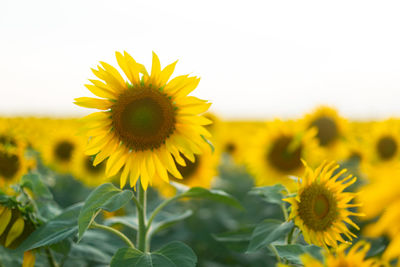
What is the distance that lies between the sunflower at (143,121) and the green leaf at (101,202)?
0.13 meters

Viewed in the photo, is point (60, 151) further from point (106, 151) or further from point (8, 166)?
point (106, 151)

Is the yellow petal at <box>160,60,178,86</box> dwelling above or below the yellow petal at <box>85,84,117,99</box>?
above

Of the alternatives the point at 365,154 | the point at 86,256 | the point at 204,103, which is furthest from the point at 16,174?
the point at 365,154

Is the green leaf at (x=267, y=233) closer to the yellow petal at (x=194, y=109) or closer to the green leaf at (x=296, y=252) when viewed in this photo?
the green leaf at (x=296, y=252)

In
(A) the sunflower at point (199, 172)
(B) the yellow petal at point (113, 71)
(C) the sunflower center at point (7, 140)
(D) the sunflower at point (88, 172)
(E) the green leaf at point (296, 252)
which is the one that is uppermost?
(B) the yellow petal at point (113, 71)

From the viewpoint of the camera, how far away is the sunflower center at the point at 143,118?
2.40m

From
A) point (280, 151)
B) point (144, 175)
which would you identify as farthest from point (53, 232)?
point (280, 151)

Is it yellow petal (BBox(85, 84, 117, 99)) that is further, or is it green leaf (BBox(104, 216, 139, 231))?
green leaf (BBox(104, 216, 139, 231))

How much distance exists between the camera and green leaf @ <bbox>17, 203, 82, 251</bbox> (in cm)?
207

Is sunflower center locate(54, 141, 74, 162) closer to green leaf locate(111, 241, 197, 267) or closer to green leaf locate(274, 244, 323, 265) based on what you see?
green leaf locate(111, 241, 197, 267)

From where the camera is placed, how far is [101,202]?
207 centimetres

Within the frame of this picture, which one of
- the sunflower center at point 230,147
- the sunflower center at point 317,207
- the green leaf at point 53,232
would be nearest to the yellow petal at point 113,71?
the green leaf at point 53,232

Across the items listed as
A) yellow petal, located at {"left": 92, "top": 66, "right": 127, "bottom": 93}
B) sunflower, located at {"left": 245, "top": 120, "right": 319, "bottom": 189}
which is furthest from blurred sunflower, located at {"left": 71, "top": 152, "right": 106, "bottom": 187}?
yellow petal, located at {"left": 92, "top": 66, "right": 127, "bottom": 93}

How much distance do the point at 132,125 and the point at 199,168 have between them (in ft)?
8.88
